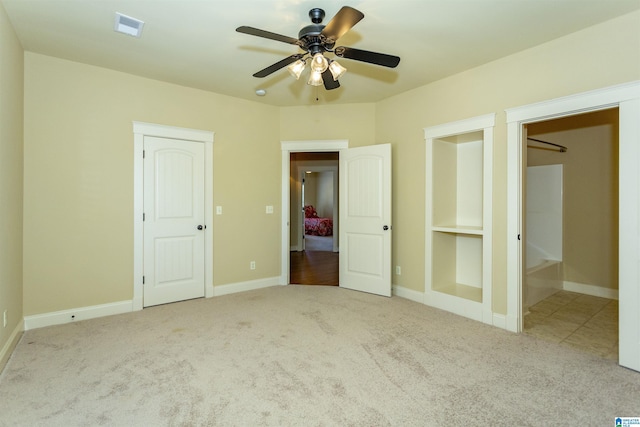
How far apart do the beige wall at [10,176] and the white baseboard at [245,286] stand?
78.8 inches

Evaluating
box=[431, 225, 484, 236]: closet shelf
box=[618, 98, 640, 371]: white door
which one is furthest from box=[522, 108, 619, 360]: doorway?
box=[618, 98, 640, 371]: white door

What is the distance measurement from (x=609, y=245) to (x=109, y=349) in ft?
19.5

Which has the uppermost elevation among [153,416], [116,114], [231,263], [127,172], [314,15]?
[314,15]

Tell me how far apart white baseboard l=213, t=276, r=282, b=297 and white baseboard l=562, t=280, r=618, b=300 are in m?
4.26

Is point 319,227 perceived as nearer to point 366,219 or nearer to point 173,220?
point 366,219

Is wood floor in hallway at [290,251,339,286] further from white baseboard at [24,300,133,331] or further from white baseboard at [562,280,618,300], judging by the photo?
white baseboard at [562,280,618,300]

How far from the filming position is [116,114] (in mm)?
3594

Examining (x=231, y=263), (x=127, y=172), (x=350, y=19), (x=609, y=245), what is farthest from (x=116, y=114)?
(x=609, y=245)

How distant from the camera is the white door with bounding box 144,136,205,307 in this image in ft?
12.6

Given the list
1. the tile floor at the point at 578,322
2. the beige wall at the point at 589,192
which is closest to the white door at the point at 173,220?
the tile floor at the point at 578,322

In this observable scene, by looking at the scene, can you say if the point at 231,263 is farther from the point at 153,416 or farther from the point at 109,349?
the point at 153,416

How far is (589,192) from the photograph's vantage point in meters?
4.44

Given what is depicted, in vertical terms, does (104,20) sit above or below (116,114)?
above

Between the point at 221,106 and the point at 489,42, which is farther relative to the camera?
the point at 221,106
